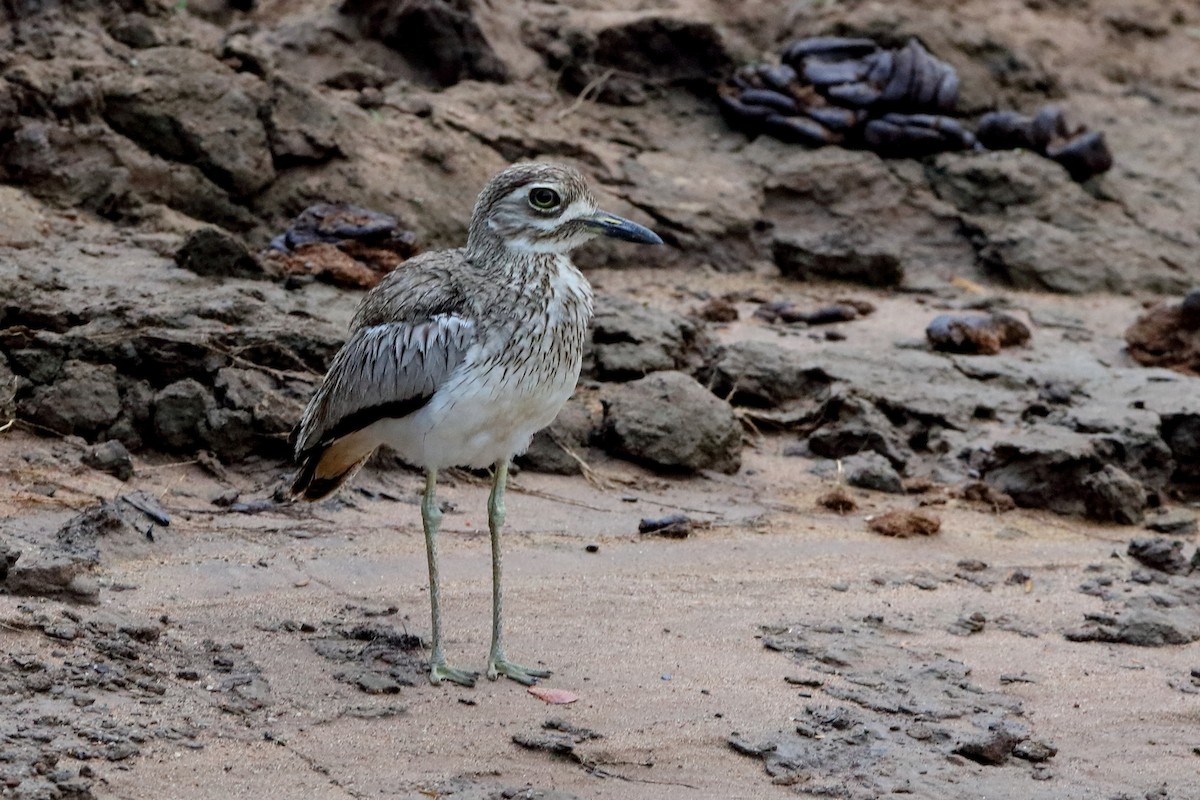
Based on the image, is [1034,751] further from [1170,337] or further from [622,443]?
[1170,337]

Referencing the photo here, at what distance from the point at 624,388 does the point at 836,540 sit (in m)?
1.31

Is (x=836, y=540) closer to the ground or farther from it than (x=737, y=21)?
closer to the ground

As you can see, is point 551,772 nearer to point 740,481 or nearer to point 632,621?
point 632,621

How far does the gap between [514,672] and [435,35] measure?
5.94m

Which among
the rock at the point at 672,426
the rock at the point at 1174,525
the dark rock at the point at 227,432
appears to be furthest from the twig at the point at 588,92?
the rock at the point at 1174,525

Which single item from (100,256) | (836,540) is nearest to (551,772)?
(836,540)

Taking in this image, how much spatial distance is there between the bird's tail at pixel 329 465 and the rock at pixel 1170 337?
4.91 meters

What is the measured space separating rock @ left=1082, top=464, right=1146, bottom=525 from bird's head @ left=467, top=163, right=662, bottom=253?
9.53 ft

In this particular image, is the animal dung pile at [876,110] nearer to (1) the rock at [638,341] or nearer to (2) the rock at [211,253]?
(1) the rock at [638,341]

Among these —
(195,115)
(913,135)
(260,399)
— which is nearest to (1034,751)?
(260,399)

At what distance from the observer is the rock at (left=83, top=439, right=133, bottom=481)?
19.5ft

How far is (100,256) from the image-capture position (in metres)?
6.97

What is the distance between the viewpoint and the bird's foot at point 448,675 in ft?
15.1

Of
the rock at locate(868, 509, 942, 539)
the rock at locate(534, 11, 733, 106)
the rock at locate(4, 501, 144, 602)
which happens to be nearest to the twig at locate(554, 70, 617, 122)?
the rock at locate(534, 11, 733, 106)
